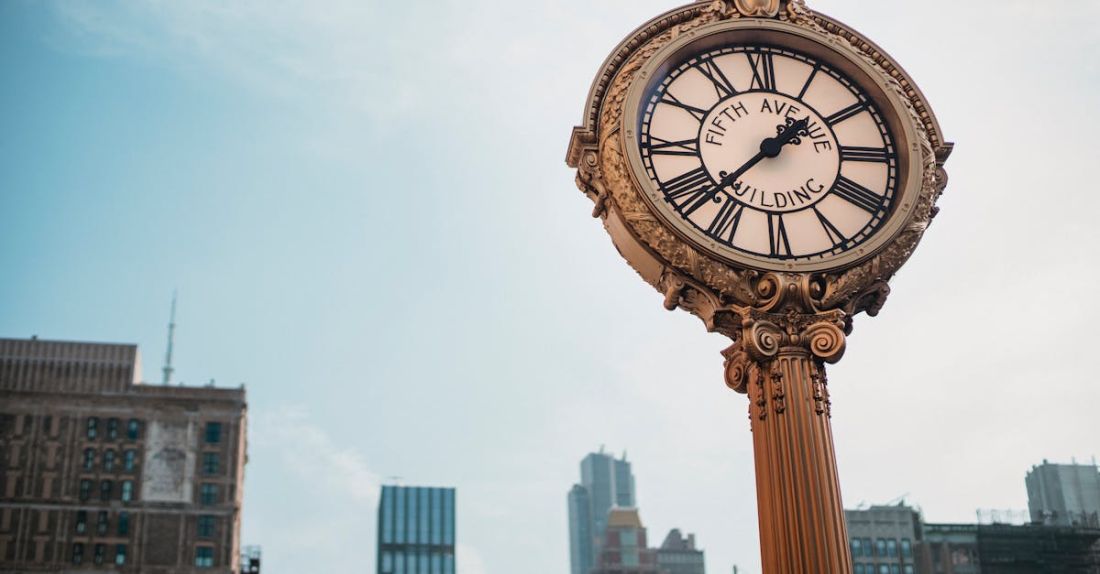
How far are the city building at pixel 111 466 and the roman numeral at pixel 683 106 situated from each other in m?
85.3

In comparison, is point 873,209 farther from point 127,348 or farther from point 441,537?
point 441,537

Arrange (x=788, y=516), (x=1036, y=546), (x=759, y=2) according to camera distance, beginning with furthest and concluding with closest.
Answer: (x=1036, y=546), (x=759, y=2), (x=788, y=516)

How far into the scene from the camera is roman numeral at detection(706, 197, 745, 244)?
Result: 282 inches

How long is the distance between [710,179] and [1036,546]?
75344 millimetres

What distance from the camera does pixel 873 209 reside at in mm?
7441

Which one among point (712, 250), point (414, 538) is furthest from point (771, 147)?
point (414, 538)

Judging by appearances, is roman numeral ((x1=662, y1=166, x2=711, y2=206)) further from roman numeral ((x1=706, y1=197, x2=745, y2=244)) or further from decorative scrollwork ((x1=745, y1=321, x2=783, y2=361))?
decorative scrollwork ((x1=745, y1=321, x2=783, y2=361))

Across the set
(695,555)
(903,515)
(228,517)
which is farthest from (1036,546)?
(695,555)

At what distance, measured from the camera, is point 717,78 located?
771 centimetres

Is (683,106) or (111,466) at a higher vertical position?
(111,466)

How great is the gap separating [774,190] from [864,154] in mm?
605

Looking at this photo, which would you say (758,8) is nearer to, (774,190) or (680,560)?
(774,190)

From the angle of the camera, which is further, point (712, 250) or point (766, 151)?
point (766, 151)

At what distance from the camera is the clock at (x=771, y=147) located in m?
7.21
